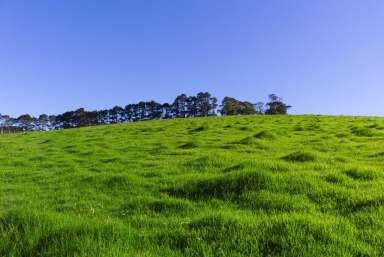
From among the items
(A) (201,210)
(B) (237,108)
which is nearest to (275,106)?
(B) (237,108)

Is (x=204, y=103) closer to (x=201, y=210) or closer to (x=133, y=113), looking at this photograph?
(x=133, y=113)

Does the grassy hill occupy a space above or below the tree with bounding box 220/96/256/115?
below

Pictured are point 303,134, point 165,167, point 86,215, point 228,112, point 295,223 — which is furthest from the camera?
point 228,112

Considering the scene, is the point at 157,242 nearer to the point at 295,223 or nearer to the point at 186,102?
the point at 295,223

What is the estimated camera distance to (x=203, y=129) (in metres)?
31.2

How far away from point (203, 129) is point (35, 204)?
22.3 meters

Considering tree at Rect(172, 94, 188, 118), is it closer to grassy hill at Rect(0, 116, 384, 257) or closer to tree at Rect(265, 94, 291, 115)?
tree at Rect(265, 94, 291, 115)

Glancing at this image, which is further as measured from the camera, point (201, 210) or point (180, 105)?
point (180, 105)

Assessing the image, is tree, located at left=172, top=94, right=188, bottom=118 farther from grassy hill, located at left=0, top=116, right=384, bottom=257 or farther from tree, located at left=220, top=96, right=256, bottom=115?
grassy hill, located at left=0, top=116, right=384, bottom=257

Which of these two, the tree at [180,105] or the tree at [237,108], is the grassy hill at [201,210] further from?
the tree at [180,105]

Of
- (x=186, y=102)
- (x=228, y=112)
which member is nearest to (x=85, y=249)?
(x=228, y=112)

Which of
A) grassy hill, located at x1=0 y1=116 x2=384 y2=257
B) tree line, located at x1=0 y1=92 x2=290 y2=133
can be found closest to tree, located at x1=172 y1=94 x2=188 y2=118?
tree line, located at x1=0 y1=92 x2=290 y2=133

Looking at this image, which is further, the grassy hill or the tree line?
the tree line

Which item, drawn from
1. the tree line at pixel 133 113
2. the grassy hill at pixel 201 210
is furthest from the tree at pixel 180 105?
the grassy hill at pixel 201 210
